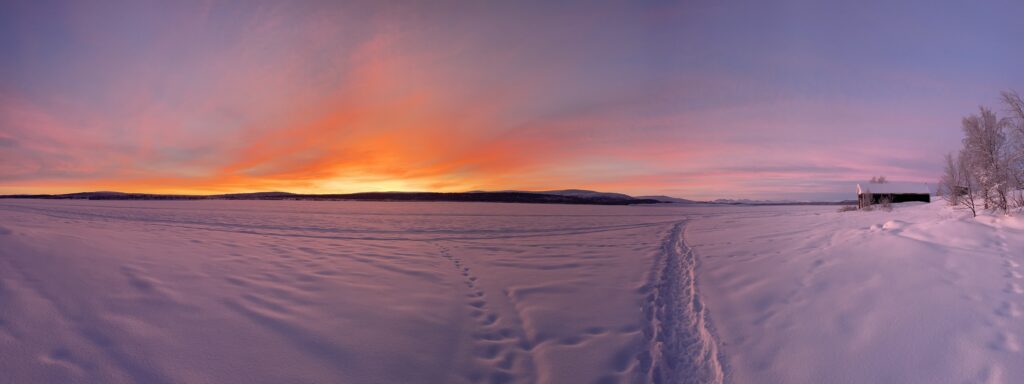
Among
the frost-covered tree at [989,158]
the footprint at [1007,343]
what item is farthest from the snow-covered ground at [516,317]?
the frost-covered tree at [989,158]

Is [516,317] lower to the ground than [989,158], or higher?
lower

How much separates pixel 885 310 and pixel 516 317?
14.1 feet

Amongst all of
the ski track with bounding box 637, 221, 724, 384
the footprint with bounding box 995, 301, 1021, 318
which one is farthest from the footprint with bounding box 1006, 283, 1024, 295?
the ski track with bounding box 637, 221, 724, 384

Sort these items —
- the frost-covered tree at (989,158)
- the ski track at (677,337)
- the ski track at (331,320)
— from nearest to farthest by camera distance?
the ski track at (331,320) → the ski track at (677,337) → the frost-covered tree at (989,158)

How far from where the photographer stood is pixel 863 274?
6270 millimetres

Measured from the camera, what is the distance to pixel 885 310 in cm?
486

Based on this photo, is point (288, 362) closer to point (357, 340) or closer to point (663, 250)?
point (357, 340)

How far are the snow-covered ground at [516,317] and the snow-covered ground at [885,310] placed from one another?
0.08 ft

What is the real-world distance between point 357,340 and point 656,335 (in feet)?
11.0

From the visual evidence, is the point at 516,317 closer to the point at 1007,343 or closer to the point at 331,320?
the point at 331,320

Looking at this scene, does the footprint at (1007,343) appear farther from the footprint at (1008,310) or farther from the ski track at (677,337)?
the ski track at (677,337)

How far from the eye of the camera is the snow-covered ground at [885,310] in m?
3.80

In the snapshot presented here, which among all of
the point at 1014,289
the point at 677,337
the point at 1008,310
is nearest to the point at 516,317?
the point at 677,337

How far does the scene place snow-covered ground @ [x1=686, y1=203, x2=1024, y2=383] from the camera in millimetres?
3799
